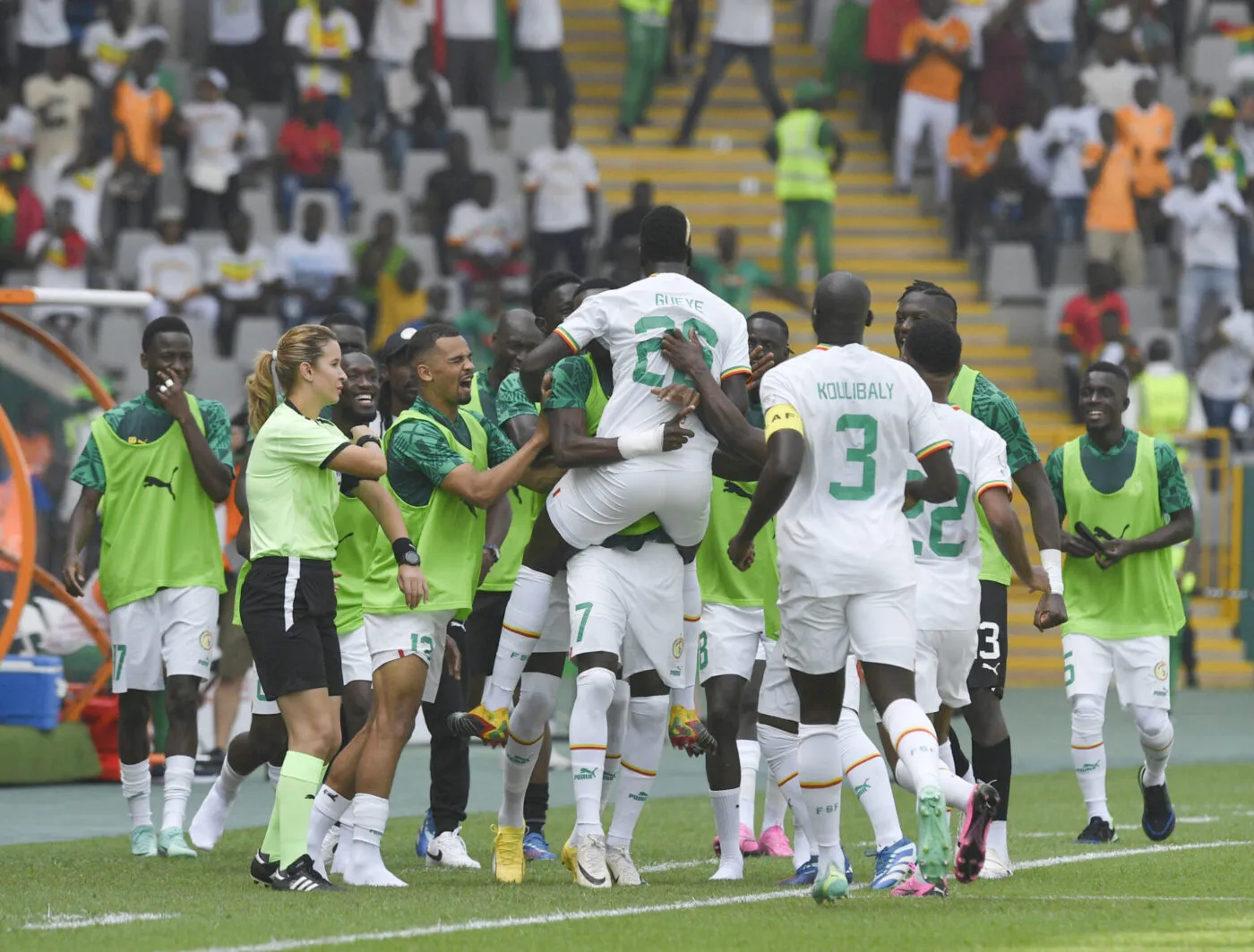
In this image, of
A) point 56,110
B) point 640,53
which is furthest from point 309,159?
point 640,53

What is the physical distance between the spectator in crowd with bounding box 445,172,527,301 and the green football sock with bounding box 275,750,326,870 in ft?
43.6

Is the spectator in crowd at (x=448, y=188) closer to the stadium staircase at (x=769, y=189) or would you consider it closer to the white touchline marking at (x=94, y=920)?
the stadium staircase at (x=769, y=189)

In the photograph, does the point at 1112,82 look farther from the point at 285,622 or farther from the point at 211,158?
the point at 285,622

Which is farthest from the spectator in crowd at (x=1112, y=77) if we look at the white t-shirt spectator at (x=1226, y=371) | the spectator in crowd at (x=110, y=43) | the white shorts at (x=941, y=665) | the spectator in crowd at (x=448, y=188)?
the white shorts at (x=941, y=665)

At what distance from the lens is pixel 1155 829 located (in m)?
10.9

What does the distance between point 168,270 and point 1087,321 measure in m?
9.11

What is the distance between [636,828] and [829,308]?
4.08m

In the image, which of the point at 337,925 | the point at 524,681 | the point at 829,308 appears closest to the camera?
the point at 337,925

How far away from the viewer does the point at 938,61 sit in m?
25.2

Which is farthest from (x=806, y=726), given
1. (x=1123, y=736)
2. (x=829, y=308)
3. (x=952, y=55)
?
(x=952, y=55)

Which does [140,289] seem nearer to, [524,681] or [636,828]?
[636,828]

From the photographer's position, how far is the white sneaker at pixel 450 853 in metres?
9.95

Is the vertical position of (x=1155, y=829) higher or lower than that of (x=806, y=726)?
lower

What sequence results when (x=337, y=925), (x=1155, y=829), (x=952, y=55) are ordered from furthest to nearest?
(x=952, y=55)
(x=1155, y=829)
(x=337, y=925)
